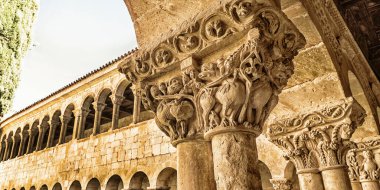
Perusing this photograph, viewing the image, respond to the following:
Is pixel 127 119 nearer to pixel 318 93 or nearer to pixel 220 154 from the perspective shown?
pixel 318 93

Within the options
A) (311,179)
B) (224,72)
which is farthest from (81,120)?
(224,72)

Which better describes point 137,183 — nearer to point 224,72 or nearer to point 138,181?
point 138,181

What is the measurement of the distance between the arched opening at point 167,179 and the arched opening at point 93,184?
318 centimetres

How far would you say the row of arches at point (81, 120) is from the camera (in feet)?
36.2

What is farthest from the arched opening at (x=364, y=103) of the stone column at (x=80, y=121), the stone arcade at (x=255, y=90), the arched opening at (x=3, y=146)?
the arched opening at (x=3, y=146)

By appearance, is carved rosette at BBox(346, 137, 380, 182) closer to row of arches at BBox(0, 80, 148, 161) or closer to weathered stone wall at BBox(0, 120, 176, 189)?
weathered stone wall at BBox(0, 120, 176, 189)

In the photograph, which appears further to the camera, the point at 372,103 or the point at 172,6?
the point at 372,103

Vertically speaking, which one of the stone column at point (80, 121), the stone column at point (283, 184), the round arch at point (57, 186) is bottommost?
the stone column at point (283, 184)

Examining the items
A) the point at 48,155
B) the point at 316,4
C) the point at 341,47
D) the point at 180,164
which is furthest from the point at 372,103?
the point at 48,155

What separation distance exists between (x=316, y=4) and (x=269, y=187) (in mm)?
5783

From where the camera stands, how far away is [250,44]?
1787 mm

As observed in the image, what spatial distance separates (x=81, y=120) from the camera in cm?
1205

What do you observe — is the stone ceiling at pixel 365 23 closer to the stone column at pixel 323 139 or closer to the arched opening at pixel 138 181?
the stone column at pixel 323 139

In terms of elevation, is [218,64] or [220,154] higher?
[218,64]
